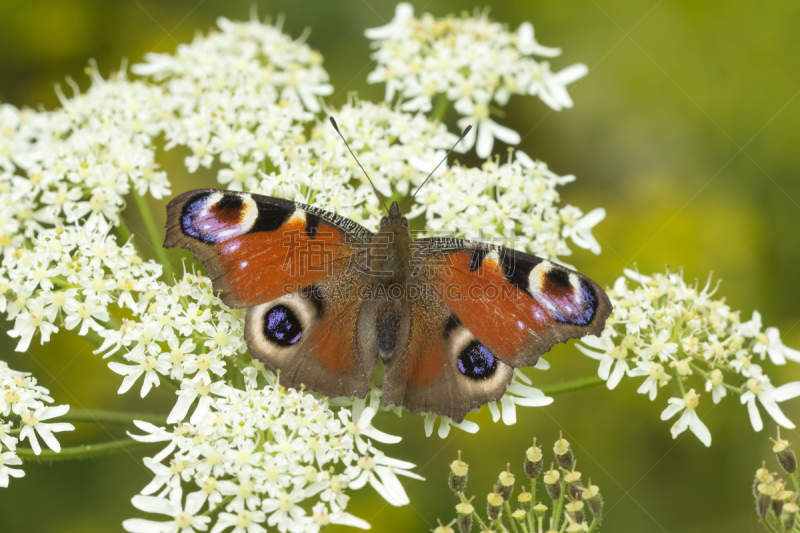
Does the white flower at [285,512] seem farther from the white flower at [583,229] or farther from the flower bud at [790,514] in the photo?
the white flower at [583,229]

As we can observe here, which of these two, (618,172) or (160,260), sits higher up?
(618,172)

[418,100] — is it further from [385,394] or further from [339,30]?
[385,394]

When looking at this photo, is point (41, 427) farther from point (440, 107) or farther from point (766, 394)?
point (766, 394)

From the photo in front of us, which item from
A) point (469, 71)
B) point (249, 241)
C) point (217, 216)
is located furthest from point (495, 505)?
point (469, 71)

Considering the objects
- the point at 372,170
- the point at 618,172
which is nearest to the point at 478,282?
the point at 372,170

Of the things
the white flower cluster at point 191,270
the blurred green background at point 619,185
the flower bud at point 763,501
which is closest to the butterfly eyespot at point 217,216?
the white flower cluster at point 191,270
